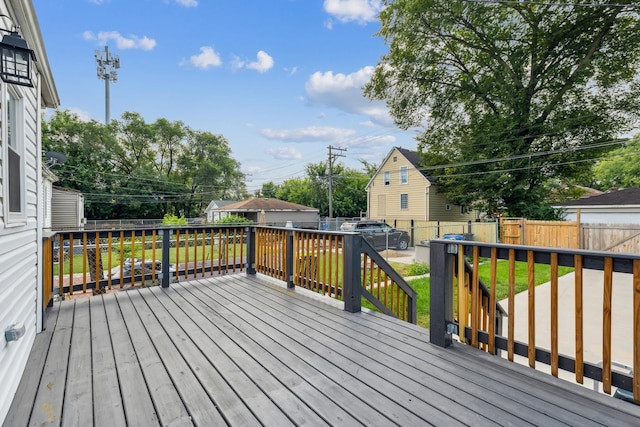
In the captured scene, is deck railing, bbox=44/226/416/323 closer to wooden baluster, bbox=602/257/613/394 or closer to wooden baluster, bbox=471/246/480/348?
wooden baluster, bbox=471/246/480/348

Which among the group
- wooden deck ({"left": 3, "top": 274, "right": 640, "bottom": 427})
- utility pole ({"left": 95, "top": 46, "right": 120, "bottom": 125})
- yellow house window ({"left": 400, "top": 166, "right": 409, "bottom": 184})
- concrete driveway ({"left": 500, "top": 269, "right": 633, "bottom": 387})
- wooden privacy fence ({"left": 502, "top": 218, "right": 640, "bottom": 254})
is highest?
utility pole ({"left": 95, "top": 46, "right": 120, "bottom": 125})

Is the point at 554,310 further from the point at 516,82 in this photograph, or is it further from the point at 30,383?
the point at 516,82

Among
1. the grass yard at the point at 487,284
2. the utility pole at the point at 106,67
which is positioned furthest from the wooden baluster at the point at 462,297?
the utility pole at the point at 106,67

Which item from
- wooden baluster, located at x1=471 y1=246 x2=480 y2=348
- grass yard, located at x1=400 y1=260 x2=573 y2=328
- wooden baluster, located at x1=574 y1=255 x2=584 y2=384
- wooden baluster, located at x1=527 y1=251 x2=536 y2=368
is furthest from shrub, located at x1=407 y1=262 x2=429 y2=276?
wooden baluster, located at x1=574 y1=255 x2=584 y2=384

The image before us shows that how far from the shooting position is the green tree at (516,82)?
1320cm

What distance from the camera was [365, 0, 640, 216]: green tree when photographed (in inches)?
520

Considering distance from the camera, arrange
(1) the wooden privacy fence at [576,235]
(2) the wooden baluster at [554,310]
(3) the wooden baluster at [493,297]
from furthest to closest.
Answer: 1. (1) the wooden privacy fence at [576,235]
2. (3) the wooden baluster at [493,297]
3. (2) the wooden baluster at [554,310]

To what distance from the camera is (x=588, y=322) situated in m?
4.86

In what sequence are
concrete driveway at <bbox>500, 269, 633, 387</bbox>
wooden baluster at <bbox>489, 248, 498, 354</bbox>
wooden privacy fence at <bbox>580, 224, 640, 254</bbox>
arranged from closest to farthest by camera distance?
wooden baluster at <bbox>489, 248, 498, 354</bbox>
concrete driveway at <bbox>500, 269, 633, 387</bbox>
wooden privacy fence at <bbox>580, 224, 640, 254</bbox>

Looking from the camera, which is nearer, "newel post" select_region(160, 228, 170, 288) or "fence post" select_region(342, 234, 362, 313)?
"fence post" select_region(342, 234, 362, 313)

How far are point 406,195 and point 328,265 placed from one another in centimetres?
1729

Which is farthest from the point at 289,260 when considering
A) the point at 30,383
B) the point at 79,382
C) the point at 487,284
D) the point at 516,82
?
the point at 516,82

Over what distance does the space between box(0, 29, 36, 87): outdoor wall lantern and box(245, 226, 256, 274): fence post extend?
3398mm

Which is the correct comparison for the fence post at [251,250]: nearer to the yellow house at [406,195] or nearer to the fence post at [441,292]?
the fence post at [441,292]
